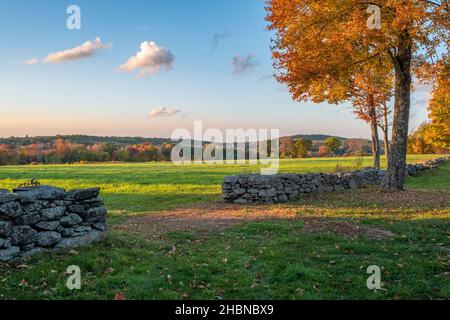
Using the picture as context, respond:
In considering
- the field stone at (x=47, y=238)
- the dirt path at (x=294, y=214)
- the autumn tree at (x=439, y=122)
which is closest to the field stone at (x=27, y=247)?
the field stone at (x=47, y=238)

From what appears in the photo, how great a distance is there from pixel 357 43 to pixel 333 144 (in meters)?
68.5

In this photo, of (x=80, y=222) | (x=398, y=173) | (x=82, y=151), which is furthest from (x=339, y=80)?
(x=82, y=151)

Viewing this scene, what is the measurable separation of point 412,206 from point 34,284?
13.5 m

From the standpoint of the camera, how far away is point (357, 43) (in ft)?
58.7

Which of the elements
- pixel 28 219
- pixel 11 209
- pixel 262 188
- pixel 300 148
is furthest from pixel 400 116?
pixel 300 148

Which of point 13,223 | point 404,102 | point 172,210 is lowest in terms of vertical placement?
point 172,210

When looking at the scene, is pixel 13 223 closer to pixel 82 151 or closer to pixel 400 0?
pixel 400 0

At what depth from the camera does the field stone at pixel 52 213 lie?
8.03 m

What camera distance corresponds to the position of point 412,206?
1493 cm

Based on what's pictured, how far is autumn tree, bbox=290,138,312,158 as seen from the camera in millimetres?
80562

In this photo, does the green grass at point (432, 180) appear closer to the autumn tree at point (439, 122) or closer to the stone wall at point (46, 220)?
the autumn tree at point (439, 122)

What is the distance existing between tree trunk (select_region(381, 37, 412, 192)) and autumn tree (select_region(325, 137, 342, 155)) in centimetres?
6695

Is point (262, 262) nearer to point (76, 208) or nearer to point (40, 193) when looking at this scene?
point (76, 208)
